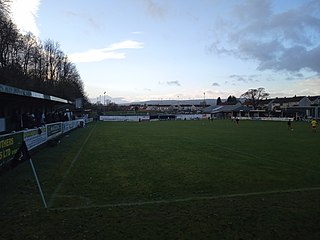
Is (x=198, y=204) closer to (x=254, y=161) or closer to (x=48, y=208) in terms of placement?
(x=48, y=208)

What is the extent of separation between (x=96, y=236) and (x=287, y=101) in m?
161

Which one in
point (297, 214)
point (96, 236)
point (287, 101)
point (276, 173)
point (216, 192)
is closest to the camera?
point (96, 236)

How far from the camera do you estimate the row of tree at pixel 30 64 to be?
122ft

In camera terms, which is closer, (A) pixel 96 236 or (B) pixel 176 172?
(A) pixel 96 236

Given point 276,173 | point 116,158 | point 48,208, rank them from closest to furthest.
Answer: point 48,208, point 276,173, point 116,158

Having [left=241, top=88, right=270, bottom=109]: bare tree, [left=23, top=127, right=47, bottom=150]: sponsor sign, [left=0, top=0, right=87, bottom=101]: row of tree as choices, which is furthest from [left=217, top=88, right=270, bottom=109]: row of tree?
[left=23, top=127, right=47, bottom=150]: sponsor sign

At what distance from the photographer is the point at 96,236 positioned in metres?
5.85

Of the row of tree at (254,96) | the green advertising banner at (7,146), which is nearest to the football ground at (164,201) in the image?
the green advertising banner at (7,146)

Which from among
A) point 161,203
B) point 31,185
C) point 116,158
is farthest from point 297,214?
point 116,158

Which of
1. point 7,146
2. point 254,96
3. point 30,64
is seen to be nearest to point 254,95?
point 254,96

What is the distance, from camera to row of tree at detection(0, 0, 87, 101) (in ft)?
122

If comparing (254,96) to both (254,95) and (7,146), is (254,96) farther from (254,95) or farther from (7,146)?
(7,146)

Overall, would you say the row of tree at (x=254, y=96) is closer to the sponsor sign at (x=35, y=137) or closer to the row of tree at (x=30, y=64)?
the row of tree at (x=30, y=64)

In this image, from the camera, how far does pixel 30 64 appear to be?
6341 centimetres
